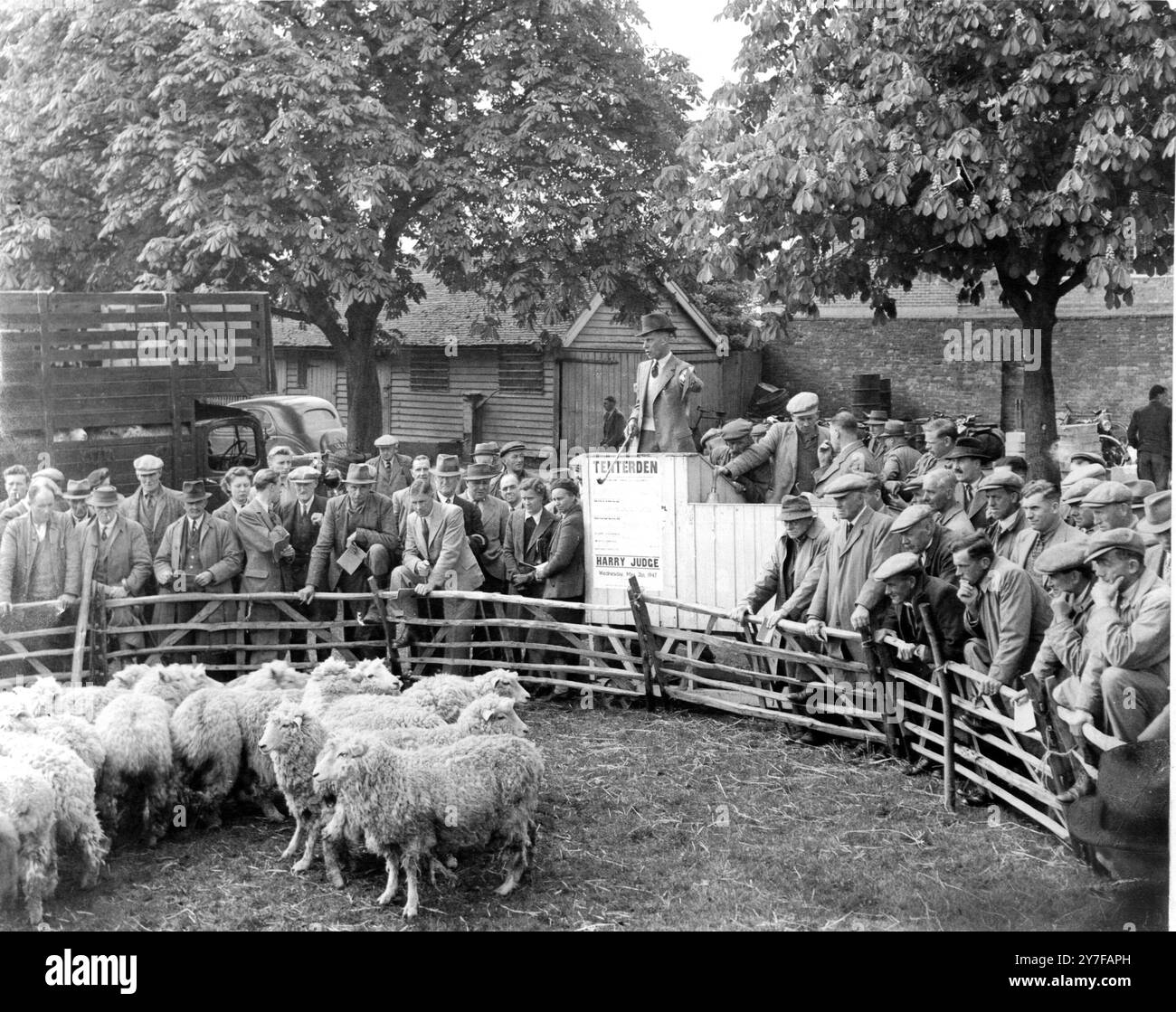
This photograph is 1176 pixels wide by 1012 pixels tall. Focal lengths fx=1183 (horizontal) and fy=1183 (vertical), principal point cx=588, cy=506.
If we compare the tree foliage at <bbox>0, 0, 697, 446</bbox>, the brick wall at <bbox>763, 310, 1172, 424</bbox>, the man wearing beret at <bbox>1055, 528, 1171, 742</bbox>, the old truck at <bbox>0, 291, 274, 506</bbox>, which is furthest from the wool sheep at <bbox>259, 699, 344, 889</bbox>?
the tree foliage at <bbox>0, 0, 697, 446</bbox>

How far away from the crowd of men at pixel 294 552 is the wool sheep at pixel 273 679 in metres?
1.90

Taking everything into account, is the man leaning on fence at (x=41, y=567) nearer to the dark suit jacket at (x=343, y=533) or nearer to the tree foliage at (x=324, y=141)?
the dark suit jacket at (x=343, y=533)

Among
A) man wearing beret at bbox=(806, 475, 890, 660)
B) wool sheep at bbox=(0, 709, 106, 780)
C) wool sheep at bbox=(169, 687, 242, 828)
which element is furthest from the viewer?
man wearing beret at bbox=(806, 475, 890, 660)

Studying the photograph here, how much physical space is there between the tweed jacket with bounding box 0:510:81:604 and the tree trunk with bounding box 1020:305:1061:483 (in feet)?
24.4

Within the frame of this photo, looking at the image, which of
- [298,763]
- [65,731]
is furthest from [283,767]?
[65,731]

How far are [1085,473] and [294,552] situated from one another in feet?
21.7

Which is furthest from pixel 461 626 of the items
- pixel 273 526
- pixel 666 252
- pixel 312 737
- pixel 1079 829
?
pixel 666 252

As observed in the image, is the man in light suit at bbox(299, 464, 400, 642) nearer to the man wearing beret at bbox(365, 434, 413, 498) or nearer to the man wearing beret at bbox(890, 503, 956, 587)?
the man wearing beret at bbox(365, 434, 413, 498)

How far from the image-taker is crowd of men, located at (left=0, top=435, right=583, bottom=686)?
9773 millimetres

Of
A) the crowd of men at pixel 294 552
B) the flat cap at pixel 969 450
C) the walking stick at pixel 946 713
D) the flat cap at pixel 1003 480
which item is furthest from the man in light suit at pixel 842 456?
the walking stick at pixel 946 713

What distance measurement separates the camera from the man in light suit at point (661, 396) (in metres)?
10.6

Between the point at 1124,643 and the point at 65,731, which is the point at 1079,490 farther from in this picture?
the point at 65,731

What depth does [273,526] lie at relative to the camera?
10.5m

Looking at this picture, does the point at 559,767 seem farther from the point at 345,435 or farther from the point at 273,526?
the point at 345,435
